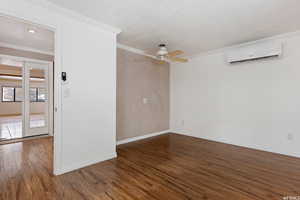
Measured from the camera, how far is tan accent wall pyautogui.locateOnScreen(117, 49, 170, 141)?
3.64 metres

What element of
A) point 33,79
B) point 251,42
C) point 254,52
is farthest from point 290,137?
point 33,79

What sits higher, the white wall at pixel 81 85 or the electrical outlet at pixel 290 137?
the white wall at pixel 81 85

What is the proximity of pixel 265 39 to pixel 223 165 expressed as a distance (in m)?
2.85

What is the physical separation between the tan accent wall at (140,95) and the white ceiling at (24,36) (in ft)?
5.46

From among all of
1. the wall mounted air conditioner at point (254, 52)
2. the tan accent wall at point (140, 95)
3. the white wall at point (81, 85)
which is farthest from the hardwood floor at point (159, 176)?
the wall mounted air conditioner at point (254, 52)

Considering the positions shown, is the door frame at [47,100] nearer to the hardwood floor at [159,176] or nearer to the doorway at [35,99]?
the doorway at [35,99]

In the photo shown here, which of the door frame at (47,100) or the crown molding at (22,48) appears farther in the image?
the door frame at (47,100)

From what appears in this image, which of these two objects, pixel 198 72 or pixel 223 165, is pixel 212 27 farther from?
pixel 223 165

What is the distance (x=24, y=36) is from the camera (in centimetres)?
321

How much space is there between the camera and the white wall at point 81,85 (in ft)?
7.02

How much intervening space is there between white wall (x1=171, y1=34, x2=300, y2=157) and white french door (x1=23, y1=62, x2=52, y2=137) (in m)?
4.05

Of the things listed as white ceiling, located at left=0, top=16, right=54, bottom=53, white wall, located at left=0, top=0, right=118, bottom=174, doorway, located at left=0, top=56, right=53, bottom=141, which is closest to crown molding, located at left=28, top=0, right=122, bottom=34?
white wall, located at left=0, top=0, right=118, bottom=174

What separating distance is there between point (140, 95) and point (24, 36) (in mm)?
2998

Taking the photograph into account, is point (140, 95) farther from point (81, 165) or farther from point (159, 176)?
point (159, 176)
